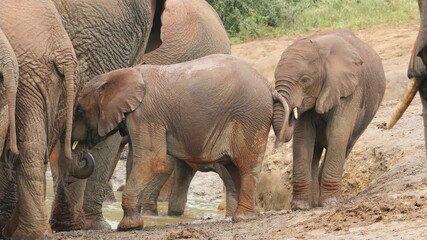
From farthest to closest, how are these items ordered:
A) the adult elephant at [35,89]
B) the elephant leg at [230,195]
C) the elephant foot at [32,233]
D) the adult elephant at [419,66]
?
the elephant leg at [230,195]
the elephant foot at [32,233]
the adult elephant at [35,89]
the adult elephant at [419,66]

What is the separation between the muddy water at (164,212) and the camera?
10.1 meters

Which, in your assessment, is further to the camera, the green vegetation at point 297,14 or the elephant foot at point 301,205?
the green vegetation at point 297,14

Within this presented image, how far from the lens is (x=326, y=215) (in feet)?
24.8

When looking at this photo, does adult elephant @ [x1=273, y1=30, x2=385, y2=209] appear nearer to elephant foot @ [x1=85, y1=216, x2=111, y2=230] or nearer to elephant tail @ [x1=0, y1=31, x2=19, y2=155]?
elephant foot @ [x1=85, y1=216, x2=111, y2=230]

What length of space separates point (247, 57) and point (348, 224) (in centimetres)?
897

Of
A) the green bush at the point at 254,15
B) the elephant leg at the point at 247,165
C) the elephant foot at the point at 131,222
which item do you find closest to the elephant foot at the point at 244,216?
the elephant leg at the point at 247,165

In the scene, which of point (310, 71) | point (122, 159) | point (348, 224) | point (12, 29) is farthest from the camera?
point (122, 159)

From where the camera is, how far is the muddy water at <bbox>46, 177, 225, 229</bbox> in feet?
33.0

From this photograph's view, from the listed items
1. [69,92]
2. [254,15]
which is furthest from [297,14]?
[69,92]

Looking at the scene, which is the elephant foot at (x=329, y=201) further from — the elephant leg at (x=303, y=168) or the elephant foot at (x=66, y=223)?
the elephant foot at (x=66, y=223)

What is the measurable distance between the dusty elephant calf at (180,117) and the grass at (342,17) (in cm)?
766

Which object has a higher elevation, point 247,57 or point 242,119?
point 242,119

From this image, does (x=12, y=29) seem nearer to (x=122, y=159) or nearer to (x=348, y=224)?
(x=348, y=224)

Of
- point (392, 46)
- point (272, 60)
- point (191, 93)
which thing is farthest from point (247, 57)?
point (191, 93)
